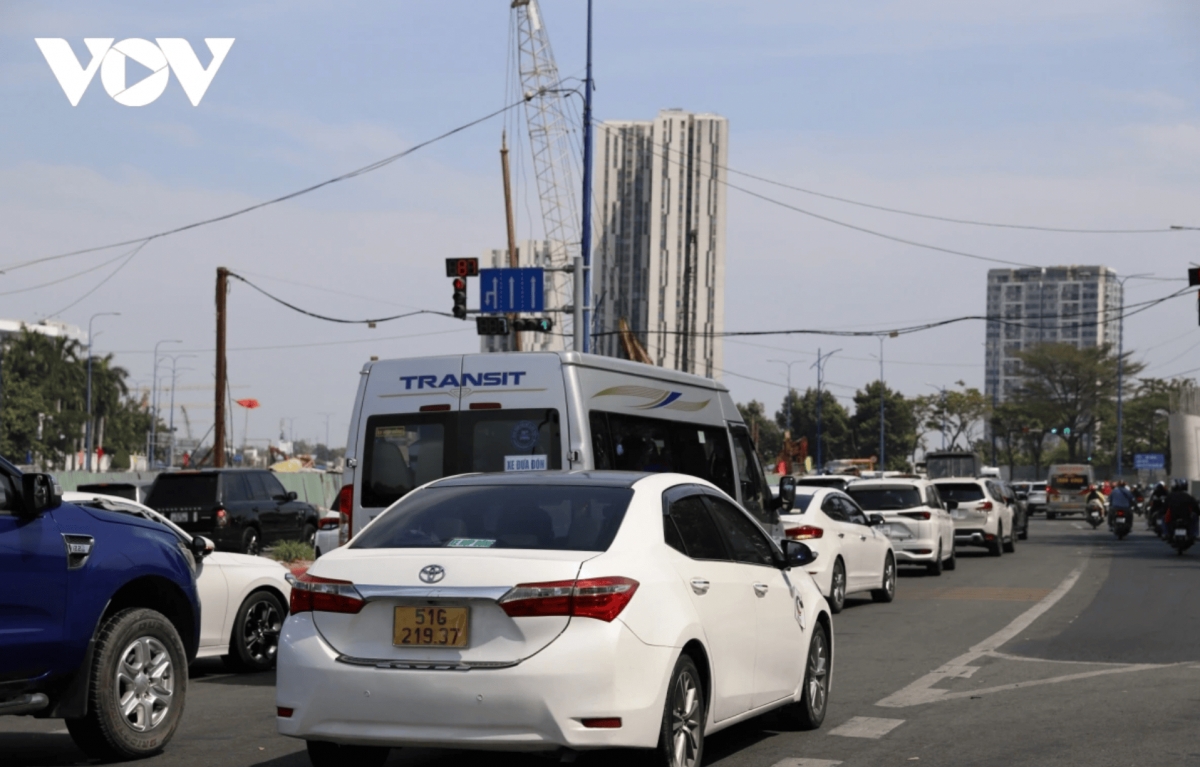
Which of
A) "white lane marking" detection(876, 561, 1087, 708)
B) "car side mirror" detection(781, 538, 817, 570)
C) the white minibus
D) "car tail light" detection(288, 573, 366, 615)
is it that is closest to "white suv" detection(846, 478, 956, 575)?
"white lane marking" detection(876, 561, 1087, 708)

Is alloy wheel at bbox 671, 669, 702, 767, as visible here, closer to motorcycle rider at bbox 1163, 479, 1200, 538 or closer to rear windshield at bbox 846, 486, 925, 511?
rear windshield at bbox 846, 486, 925, 511

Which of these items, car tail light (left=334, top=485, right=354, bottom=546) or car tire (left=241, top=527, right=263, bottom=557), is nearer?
car tail light (left=334, top=485, right=354, bottom=546)

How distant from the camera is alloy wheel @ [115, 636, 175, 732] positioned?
8.01 meters

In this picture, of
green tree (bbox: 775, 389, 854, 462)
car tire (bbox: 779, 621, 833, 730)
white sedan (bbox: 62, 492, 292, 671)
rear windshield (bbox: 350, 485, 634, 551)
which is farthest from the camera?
green tree (bbox: 775, 389, 854, 462)

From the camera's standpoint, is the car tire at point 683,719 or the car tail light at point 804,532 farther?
the car tail light at point 804,532

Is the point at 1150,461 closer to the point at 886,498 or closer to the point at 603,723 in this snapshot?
the point at 886,498

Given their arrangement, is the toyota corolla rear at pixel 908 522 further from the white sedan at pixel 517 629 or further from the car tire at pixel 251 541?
the white sedan at pixel 517 629

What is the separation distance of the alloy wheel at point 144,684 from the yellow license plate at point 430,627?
7.87 ft

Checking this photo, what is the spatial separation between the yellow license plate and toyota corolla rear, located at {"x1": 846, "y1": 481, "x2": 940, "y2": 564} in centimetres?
1842

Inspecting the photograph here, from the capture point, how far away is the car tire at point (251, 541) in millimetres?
26281

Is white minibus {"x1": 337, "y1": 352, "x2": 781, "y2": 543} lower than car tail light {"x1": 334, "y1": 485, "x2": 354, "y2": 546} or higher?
higher

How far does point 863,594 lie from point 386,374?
11014 millimetres

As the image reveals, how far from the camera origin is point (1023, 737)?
28.1ft

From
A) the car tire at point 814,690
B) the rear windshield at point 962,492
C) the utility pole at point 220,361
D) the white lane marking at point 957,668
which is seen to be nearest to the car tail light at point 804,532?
the white lane marking at point 957,668
